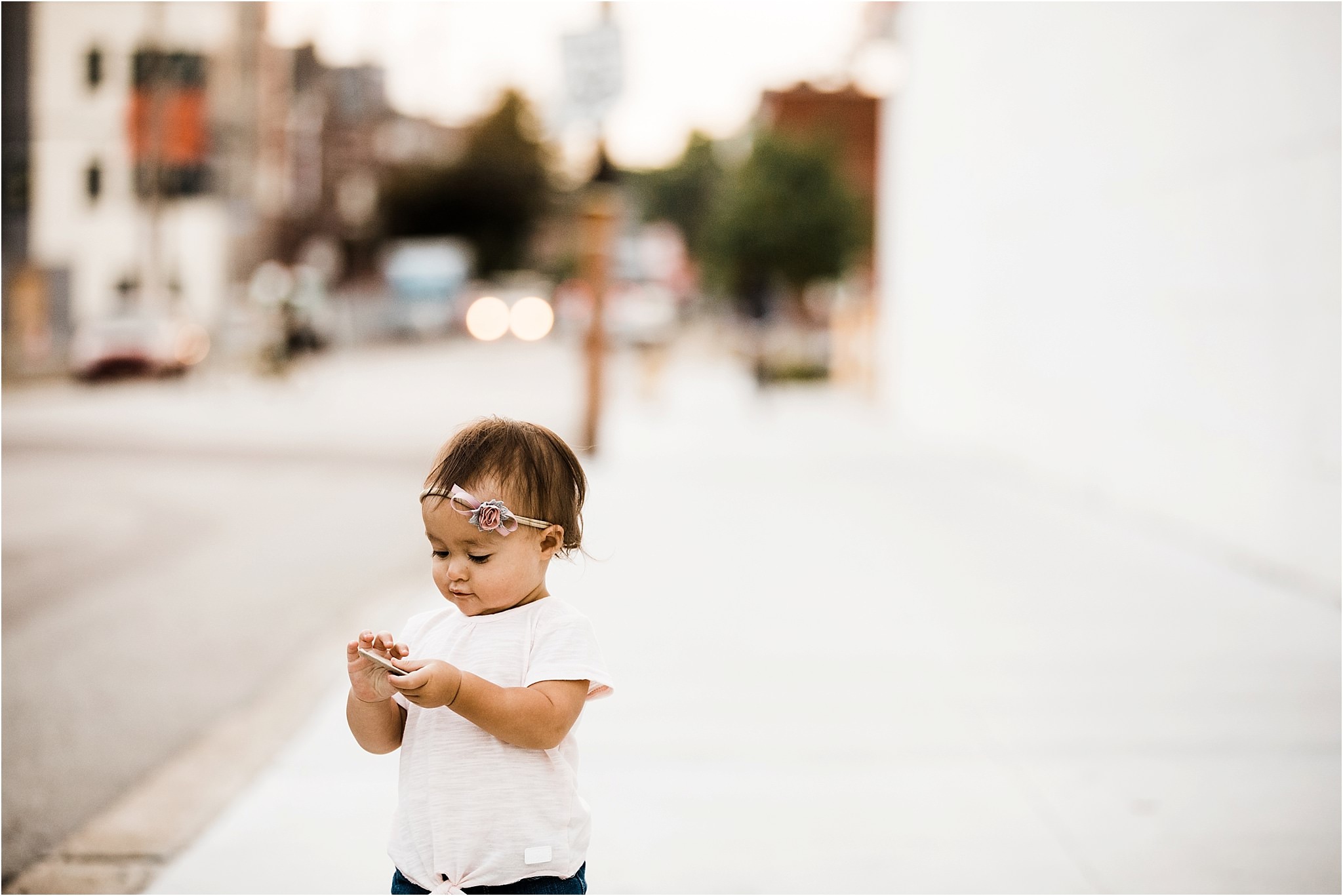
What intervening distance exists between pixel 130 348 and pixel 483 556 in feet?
88.5

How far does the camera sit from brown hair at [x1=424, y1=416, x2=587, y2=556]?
6.97ft

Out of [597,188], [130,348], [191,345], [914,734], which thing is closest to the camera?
[914,734]

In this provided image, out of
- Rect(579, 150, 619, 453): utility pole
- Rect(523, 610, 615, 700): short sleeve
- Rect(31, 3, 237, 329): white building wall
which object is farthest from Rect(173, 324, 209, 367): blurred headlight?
Rect(523, 610, 615, 700): short sleeve

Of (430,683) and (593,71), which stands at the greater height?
(593,71)

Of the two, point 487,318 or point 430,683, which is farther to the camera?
point 487,318

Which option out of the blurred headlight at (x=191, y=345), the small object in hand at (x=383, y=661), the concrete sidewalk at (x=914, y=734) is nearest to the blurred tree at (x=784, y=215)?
the blurred headlight at (x=191, y=345)

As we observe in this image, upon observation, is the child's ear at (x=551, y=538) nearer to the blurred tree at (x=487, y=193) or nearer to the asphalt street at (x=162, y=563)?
the asphalt street at (x=162, y=563)

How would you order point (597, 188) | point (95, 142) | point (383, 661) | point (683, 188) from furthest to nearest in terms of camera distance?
point (683, 188), point (95, 142), point (597, 188), point (383, 661)

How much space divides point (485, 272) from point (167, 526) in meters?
63.7

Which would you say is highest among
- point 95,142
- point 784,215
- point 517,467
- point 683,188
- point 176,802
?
point 683,188

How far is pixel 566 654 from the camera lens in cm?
215

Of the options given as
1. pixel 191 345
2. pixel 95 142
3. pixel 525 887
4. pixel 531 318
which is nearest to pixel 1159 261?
pixel 531 318

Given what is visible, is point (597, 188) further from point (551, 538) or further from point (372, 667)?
point (372, 667)

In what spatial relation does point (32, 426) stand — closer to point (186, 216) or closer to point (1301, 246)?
point (1301, 246)
